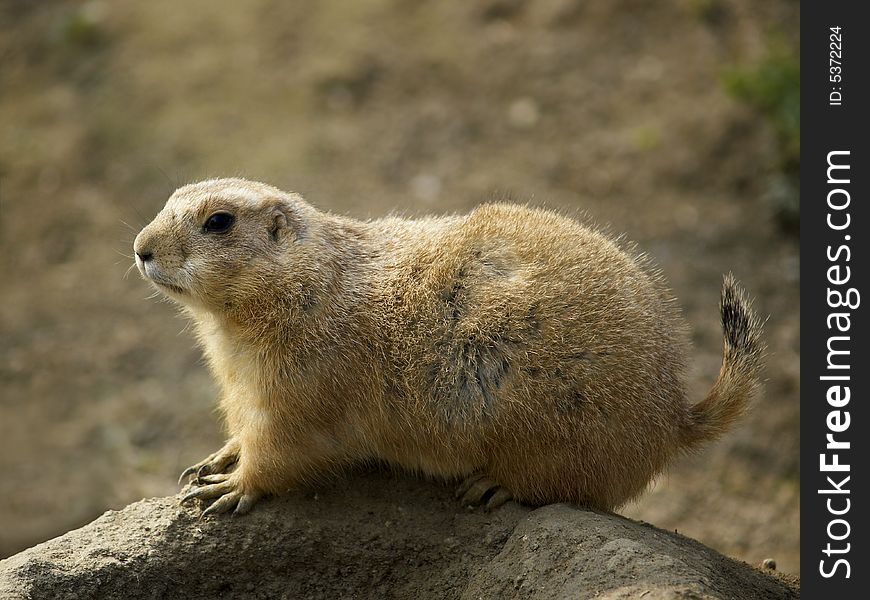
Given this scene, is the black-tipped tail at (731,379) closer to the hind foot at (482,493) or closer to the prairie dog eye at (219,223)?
the hind foot at (482,493)

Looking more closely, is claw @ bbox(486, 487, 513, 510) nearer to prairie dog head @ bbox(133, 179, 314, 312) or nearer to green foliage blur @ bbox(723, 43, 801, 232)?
prairie dog head @ bbox(133, 179, 314, 312)

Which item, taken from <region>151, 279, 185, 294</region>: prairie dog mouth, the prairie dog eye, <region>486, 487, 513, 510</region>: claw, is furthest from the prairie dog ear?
<region>486, 487, 513, 510</region>: claw

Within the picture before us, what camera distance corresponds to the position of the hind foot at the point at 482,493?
5.52m

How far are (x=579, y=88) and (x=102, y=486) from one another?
276 inches

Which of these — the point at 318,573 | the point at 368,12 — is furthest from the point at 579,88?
the point at 318,573

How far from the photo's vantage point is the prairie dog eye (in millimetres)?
5473

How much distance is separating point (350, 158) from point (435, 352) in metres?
7.32

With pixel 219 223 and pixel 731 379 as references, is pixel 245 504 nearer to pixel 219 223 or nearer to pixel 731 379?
pixel 219 223

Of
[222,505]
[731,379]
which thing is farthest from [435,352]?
[731,379]

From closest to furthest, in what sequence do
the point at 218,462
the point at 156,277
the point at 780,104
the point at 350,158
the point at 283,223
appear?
the point at 156,277 → the point at 283,223 → the point at 218,462 → the point at 780,104 → the point at 350,158

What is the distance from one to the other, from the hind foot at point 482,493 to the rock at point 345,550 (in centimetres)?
6

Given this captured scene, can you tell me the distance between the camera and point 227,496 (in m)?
5.55
